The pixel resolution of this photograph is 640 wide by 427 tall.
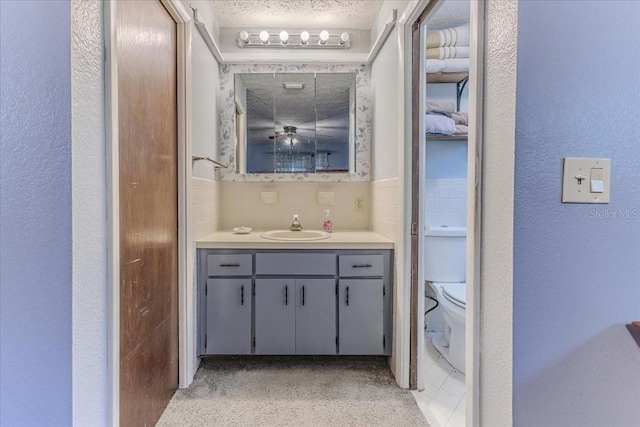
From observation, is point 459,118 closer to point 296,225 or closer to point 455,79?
point 455,79

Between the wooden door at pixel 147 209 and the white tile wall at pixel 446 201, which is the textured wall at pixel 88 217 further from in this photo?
the white tile wall at pixel 446 201

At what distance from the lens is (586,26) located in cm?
83

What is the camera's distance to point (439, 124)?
2307mm

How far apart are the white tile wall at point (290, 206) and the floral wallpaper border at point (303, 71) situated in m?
0.11

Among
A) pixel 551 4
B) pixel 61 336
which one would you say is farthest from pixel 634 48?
pixel 61 336

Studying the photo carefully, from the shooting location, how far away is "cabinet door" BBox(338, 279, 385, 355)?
2039mm

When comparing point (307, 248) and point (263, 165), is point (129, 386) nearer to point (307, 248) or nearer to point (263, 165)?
point (307, 248)

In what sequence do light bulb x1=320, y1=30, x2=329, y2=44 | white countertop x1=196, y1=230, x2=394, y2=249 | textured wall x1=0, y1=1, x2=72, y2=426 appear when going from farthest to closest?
light bulb x1=320, y1=30, x2=329, y2=44 < white countertop x1=196, y1=230, x2=394, y2=249 < textured wall x1=0, y1=1, x2=72, y2=426

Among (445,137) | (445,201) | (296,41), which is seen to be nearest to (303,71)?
(296,41)

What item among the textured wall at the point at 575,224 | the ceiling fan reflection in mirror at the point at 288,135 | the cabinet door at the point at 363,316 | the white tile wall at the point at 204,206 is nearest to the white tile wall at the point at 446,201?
the cabinet door at the point at 363,316

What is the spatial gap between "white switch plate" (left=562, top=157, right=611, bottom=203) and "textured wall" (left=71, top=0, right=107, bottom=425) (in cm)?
127

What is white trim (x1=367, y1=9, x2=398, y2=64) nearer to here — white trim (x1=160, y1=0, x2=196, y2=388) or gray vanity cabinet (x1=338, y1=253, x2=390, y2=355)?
white trim (x1=160, y1=0, x2=196, y2=388)

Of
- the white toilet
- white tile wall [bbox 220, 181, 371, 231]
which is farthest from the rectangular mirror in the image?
the white toilet

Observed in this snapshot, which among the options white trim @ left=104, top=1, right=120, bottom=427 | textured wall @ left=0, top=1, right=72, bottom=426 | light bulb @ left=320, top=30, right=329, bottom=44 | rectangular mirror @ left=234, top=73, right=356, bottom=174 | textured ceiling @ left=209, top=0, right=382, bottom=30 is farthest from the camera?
rectangular mirror @ left=234, top=73, right=356, bottom=174
